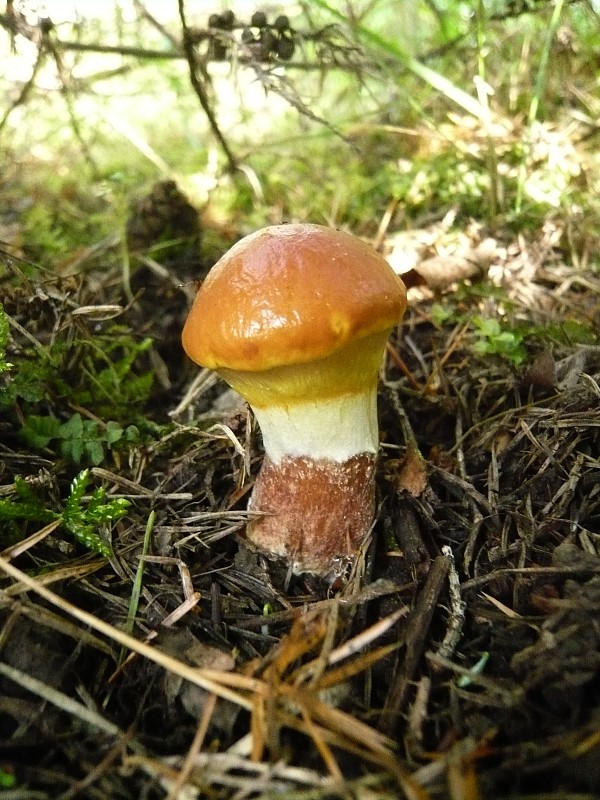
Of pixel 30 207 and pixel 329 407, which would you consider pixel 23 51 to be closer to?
pixel 30 207

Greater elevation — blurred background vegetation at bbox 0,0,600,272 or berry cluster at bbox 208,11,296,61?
berry cluster at bbox 208,11,296,61

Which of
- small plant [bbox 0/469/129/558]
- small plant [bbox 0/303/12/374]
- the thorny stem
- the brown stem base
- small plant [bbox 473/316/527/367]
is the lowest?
the brown stem base

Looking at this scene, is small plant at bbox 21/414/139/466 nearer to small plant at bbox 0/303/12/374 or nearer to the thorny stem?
small plant at bbox 0/303/12/374

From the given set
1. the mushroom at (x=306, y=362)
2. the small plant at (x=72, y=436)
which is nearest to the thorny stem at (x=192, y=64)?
the mushroom at (x=306, y=362)

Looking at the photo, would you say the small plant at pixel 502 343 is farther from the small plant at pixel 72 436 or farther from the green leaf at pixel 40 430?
the green leaf at pixel 40 430

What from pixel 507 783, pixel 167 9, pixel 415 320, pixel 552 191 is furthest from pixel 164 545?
pixel 167 9

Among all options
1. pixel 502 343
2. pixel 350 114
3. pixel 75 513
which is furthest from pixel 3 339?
pixel 350 114

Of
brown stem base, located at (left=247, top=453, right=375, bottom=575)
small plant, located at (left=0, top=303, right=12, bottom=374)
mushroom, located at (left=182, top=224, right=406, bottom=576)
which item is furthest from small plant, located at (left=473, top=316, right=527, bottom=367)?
small plant, located at (left=0, top=303, right=12, bottom=374)
